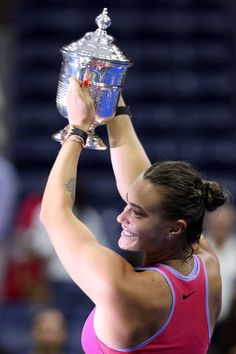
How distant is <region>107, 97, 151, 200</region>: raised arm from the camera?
264 centimetres

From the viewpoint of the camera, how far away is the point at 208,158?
277 inches

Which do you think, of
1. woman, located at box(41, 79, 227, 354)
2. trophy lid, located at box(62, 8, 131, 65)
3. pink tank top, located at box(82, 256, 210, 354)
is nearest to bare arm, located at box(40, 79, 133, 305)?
woman, located at box(41, 79, 227, 354)

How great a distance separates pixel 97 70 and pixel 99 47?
0.25 ft

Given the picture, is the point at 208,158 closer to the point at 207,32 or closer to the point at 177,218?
the point at 207,32

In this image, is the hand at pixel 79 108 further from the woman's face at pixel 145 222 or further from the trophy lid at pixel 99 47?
the woman's face at pixel 145 222

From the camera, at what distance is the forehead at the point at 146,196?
2291 mm

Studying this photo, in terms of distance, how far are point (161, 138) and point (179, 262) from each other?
191 inches

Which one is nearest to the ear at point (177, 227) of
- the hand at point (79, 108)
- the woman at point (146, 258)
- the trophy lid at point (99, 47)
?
the woman at point (146, 258)

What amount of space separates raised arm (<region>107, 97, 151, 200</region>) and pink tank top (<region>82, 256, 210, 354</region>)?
0.36m

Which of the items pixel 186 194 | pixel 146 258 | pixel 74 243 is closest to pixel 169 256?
pixel 146 258

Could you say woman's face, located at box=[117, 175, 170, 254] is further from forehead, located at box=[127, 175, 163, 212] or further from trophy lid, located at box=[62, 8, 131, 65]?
trophy lid, located at box=[62, 8, 131, 65]

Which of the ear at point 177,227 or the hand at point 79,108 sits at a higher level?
the hand at point 79,108

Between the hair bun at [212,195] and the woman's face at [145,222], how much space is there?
0.12m

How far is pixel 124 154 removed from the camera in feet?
8.75
